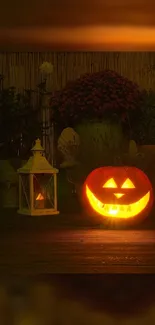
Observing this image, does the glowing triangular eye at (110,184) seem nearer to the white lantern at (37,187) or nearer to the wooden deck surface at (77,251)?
the wooden deck surface at (77,251)

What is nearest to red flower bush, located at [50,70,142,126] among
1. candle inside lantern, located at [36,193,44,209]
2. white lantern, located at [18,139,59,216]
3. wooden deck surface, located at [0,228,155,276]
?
white lantern, located at [18,139,59,216]

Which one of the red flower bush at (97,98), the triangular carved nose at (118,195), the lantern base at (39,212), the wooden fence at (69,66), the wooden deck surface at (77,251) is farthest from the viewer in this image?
the wooden fence at (69,66)

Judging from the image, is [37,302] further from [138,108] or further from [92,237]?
[138,108]

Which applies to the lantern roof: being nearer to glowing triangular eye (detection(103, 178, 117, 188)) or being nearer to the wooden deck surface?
glowing triangular eye (detection(103, 178, 117, 188))

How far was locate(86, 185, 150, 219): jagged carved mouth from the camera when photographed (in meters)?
2.00

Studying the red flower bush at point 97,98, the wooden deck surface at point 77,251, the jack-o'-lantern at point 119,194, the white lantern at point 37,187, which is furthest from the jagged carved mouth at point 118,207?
the red flower bush at point 97,98

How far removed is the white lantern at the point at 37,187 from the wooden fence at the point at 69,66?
2.70ft

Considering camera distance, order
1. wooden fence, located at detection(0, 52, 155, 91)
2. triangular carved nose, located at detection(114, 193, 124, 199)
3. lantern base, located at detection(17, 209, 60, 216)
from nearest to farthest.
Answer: triangular carved nose, located at detection(114, 193, 124, 199), lantern base, located at detection(17, 209, 60, 216), wooden fence, located at detection(0, 52, 155, 91)

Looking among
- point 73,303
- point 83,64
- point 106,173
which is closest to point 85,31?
point 73,303

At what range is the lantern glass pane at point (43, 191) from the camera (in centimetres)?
229

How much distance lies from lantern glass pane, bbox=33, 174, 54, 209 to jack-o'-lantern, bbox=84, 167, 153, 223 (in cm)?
30

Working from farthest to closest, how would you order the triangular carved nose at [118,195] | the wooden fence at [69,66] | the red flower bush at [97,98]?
the wooden fence at [69,66]
the red flower bush at [97,98]
the triangular carved nose at [118,195]

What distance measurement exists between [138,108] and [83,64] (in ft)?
1.78

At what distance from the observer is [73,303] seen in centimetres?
89
